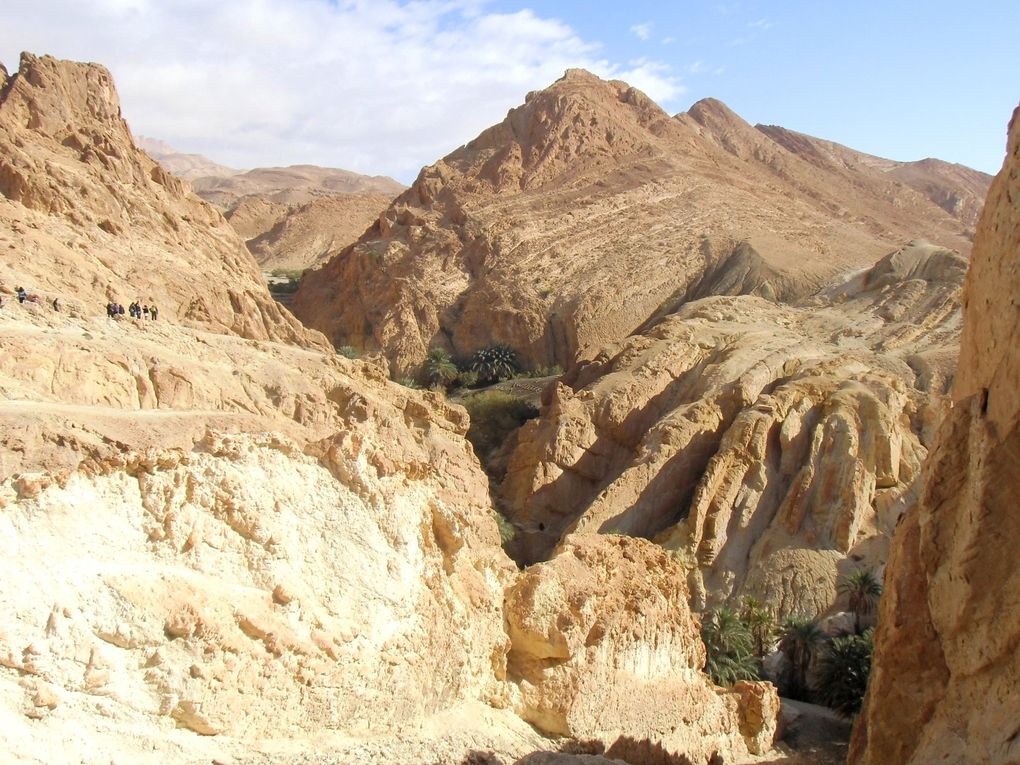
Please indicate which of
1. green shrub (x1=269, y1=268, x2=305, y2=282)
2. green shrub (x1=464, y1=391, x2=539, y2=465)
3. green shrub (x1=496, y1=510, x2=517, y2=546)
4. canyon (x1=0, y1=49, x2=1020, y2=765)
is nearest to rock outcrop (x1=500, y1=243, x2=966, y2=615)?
canyon (x1=0, y1=49, x2=1020, y2=765)

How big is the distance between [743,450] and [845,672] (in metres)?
8.74

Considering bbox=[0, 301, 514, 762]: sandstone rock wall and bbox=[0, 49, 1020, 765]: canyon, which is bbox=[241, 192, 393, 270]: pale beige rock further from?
bbox=[0, 301, 514, 762]: sandstone rock wall

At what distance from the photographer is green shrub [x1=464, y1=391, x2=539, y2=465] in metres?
40.4

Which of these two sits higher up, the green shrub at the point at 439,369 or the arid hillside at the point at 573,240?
the arid hillside at the point at 573,240

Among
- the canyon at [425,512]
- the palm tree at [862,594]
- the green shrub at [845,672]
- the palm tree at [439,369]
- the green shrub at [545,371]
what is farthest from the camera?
the green shrub at [545,371]

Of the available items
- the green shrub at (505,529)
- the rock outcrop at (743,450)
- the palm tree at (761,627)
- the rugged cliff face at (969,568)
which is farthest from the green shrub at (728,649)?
the rugged cliff face at (969,568)

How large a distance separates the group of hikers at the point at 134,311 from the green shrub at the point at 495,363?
92.2 feet

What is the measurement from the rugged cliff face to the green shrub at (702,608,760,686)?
10.8m

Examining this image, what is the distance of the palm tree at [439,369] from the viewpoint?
47.2m

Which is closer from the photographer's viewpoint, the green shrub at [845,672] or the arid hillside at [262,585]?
the arid hillside at [262,585]

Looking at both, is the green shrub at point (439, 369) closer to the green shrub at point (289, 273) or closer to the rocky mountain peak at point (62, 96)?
the rocky mountain peak at point (62, 96)

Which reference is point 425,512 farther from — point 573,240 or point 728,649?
point 573,240

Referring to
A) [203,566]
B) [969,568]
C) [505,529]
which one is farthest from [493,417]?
[969,568]

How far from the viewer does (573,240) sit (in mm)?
54438
